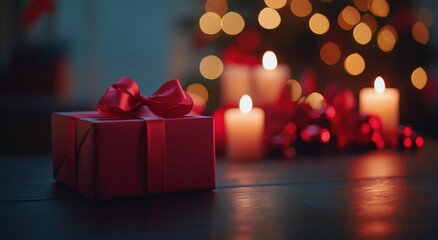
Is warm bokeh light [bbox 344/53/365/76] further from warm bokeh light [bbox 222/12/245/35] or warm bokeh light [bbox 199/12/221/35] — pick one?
warm bokeh light [bbox 199/12/221/35]

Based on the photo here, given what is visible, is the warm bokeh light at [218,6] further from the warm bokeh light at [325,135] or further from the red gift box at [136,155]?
the red gift box at [136,155]

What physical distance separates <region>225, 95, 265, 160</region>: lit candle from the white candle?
6.4 inches

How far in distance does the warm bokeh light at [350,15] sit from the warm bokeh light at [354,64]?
122 millimetres

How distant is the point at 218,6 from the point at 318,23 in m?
0.47

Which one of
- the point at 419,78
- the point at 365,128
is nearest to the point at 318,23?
the point at 419,78

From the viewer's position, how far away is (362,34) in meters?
2.20

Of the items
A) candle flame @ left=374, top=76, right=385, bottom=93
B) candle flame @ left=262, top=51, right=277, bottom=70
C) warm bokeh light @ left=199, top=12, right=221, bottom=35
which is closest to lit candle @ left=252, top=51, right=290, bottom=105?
candle flame @ left=262, top=51, right=277, bottom=70

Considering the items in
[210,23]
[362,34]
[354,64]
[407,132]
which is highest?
[210,23]

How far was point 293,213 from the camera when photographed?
89 cm

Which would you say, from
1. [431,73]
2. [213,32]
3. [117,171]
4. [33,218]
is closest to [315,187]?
[117,171]

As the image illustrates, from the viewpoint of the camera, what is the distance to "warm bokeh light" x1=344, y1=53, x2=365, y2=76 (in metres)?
2.21

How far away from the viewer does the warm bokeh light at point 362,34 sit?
2.19m

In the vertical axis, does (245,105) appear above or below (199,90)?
below

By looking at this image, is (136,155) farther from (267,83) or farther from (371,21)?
(371,21)
